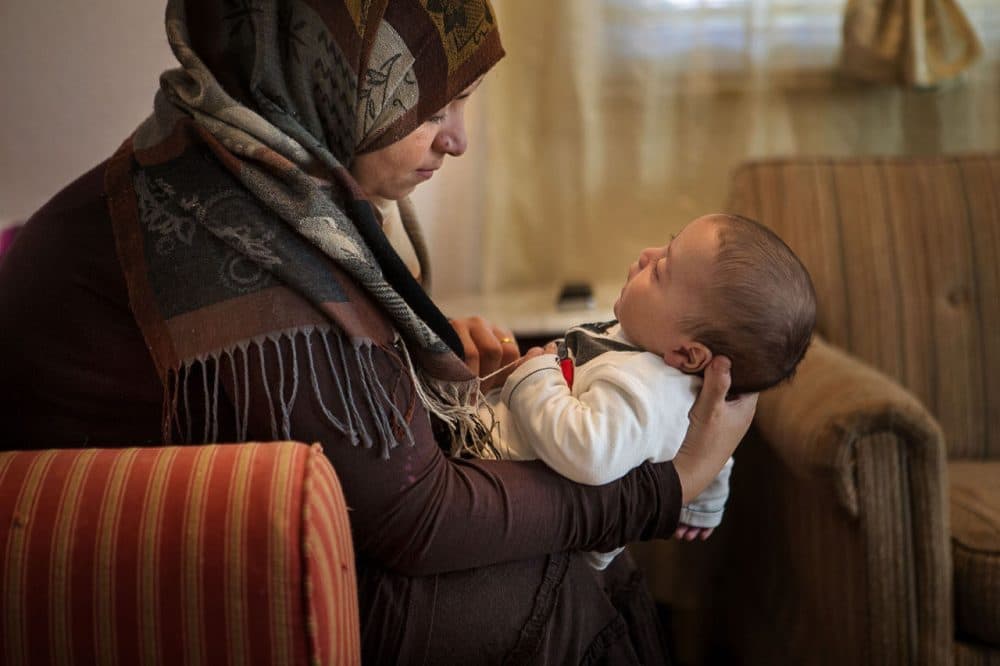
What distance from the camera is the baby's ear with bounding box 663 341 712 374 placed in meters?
1.05

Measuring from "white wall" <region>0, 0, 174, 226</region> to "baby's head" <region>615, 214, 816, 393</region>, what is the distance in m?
1.19

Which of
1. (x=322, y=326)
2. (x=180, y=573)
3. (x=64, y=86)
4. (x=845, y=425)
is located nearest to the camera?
(x=180, y=573)

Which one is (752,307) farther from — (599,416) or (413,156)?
(413,156)

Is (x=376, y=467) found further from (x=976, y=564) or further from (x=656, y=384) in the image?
(x=976, y=564)

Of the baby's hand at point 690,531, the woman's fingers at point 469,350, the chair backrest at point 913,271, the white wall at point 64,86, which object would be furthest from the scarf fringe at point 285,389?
the chair backrest at point 913,271

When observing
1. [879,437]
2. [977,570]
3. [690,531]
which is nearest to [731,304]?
[690,531]

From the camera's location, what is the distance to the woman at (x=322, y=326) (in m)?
0.93

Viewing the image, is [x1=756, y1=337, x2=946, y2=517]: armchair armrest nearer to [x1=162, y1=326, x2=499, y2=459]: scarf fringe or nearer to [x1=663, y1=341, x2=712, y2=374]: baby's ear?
[x1=663, y1=341, x2=712, y2=374]: baby's ear

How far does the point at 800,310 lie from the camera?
3.49ft

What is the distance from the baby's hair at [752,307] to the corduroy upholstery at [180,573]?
46cm

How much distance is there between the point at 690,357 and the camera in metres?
1.06

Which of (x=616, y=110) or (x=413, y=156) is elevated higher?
(x=413, y=156)

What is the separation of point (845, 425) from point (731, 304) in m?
0.49

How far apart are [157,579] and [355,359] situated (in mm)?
261
